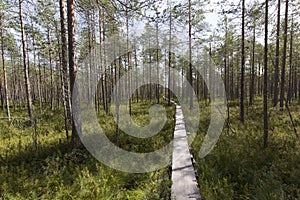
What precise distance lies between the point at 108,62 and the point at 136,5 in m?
13.4

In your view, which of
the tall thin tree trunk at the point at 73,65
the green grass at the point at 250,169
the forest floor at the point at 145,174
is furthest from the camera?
the tall thin tree trunk at the point at 73,65

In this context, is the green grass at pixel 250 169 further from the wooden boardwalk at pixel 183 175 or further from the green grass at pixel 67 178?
the green grass at pixel 67 178

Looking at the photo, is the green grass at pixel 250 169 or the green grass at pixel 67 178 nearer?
the green grass at pixel 250 169

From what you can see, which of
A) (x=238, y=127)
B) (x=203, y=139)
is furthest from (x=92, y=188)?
(x=238, y=127)

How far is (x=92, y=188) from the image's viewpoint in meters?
4.08

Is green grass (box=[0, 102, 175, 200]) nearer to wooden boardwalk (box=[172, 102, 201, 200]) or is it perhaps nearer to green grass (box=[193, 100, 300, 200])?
wooden boardwalk (box=[172, 102, 201, 200])

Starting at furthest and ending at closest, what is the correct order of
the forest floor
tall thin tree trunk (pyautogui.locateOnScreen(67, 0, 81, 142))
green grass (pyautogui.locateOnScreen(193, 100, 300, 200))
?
tall thin tree trunk (pyautogui.locateOnScreen(67, 0, 81, 142))
the forest floor
green grass (pyautogui.locateOnScreen(193, 100, 300, 200))

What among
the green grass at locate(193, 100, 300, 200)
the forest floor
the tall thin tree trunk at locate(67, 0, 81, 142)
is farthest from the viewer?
the tall thin tree trunk at locate(67, 0, 81, 142)

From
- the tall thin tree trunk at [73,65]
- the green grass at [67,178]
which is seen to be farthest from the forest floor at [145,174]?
the tall thin tree trunk at [73,65]

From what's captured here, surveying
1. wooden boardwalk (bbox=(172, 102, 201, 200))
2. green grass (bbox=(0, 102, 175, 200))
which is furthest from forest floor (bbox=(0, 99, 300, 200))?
wooden boardwalk (bbox=(172, 102, 201, 200))

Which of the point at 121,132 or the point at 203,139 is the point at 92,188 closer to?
the point at 121,132

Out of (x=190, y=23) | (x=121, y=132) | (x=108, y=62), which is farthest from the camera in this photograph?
(x=108, y=62)

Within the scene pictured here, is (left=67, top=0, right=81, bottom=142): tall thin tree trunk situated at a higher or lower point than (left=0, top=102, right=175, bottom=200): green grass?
higher

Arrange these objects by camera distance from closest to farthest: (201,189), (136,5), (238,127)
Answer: (201,189) < (136,5) < (238,127)
